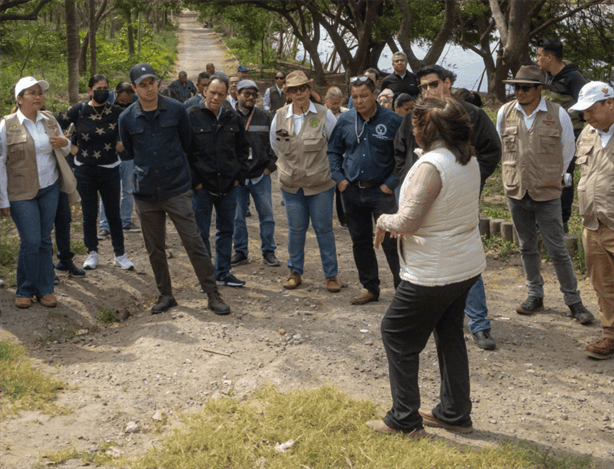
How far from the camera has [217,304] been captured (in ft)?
20.5

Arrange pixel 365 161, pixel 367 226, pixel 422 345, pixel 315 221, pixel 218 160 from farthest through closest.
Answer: pixel 315 221 < pixel 218 160 < pixel 367 226 < pixel 365 161 < pixel 422 345

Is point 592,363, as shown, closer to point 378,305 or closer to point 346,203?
point 378,305

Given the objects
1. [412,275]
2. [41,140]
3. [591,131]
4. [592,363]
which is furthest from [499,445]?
[41,140]

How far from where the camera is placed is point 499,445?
4.01 meters

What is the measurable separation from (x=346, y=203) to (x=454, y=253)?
2.77 meters

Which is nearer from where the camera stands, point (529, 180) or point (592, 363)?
point (592, 363)

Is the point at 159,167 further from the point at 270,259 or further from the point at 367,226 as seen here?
the point at 270,259

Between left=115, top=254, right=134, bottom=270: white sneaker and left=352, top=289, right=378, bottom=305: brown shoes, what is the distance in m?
2.66

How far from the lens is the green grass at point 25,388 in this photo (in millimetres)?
4441

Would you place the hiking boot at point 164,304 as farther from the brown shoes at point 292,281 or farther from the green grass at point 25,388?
the green grass at point 25,388

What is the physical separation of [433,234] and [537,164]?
8.73ft

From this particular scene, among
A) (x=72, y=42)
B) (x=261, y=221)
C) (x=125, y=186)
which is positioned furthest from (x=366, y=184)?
(x=72, y=42)

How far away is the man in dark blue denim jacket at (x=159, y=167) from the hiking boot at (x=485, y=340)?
2.26 metres

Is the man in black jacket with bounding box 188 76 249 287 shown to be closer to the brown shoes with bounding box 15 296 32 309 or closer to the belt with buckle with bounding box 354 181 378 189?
the belt with buckle with bounding box 354 181 378 189
